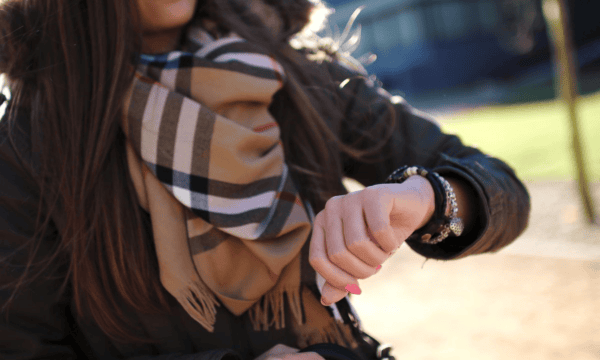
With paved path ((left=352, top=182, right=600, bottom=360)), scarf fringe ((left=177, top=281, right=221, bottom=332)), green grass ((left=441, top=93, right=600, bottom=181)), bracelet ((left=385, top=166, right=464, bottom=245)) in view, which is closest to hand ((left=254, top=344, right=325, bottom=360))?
scarf fringe ((left=177, top=281, right=221, bottom=332))

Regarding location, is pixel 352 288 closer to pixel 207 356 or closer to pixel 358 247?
pixel 358 247

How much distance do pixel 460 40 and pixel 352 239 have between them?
22.9 metres

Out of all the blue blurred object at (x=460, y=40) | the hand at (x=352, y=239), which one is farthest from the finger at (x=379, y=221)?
the blue blurred object at (x=460, y=40)

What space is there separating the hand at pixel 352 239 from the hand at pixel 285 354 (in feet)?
0.84

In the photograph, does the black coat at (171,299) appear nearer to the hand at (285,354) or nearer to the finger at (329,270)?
the hand at (285,354)

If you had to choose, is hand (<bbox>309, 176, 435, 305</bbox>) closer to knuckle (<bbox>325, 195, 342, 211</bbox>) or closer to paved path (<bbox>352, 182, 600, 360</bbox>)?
knuckle (<bbox>325, 195, 342, 211</bbox>)

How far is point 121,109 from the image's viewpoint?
1271 mm

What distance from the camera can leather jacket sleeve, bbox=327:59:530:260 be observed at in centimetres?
122

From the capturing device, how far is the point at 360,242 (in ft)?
2.89

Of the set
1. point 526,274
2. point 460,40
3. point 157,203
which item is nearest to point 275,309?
point 157,203

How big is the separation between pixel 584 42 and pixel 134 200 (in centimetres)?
2043

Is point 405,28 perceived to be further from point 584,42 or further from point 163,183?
point 163,183

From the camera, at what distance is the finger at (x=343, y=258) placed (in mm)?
893

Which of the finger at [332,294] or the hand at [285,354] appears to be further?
the hand at [285,354]
